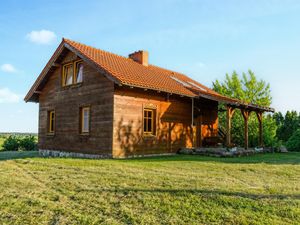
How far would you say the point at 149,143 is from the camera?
15.3m

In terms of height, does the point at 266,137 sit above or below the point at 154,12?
below

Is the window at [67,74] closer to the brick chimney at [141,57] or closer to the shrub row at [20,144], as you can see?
the brick chimney at [141,57]

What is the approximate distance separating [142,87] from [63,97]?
5.59m

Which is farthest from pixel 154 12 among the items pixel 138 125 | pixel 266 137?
pixel 266 137

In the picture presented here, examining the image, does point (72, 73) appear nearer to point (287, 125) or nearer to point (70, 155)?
point (70, 155)

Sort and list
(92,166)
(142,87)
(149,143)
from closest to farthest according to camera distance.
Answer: (92,166), (142,87), (149,143)

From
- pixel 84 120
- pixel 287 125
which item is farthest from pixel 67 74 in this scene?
pixel 287 125

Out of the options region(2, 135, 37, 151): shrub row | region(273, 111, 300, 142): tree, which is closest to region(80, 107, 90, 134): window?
region(2, 135, 37, 151): shrub row

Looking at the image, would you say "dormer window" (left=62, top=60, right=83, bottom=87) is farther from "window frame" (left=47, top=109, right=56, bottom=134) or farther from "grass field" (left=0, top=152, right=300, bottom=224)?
"grass field" (left=0, top=152, right=300, bottom=224)

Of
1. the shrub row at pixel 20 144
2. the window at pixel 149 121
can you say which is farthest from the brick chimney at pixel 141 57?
the shrub row at pixel 20 144

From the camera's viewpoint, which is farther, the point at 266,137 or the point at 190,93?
the point at 266,137

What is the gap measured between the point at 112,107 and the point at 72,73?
459cm

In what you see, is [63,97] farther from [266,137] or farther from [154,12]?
[266,137]

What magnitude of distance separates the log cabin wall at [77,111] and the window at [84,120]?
0.19 m
